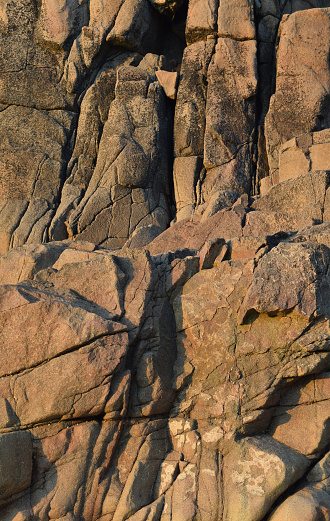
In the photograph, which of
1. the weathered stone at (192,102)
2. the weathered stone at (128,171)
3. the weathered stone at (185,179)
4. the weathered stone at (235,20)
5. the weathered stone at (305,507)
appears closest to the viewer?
the weathered stone at (305,507)

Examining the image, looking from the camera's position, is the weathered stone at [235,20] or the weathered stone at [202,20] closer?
the weathered stone at [235,20]

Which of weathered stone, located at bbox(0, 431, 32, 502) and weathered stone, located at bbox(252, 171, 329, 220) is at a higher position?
weathered stone, located at bbox(252, 171, 329, 220)

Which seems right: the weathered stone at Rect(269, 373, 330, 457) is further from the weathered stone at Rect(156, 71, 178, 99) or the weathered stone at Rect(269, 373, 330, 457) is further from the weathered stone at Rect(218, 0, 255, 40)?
the weathered stone at Rect(218, 0, 255, 40)

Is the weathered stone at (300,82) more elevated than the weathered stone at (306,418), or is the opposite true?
the weathered stone at (300,82)

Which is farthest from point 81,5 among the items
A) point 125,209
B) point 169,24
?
point 125,209

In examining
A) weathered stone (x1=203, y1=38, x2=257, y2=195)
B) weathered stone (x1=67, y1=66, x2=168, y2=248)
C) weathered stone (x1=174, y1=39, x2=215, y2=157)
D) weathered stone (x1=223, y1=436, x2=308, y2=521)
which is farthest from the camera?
weathered stone (x1=174, y1=39, x2=215, y2=157)

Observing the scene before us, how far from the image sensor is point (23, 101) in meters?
17.5

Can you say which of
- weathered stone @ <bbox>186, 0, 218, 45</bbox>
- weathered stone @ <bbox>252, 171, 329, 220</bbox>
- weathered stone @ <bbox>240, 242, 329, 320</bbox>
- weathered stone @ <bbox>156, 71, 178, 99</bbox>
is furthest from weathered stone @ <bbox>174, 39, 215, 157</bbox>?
weathered stone @ <bbox>240, 242, 329, 320</bbox>

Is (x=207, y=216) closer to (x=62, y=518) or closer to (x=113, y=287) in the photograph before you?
(x=113, y=287)

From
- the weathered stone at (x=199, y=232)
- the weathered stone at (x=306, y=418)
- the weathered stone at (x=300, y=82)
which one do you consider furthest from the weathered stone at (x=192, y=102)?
the weathered stone at (x=306, y=418)

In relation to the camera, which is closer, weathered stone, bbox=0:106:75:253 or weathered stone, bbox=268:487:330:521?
weathered stone, bbox=268:487:330:521

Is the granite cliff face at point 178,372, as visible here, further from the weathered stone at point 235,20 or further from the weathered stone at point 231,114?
the weathered stone at point 235,20

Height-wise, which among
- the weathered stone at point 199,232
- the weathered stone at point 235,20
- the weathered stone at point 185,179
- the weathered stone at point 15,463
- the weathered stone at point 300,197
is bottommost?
the weathered stone at point 15,463

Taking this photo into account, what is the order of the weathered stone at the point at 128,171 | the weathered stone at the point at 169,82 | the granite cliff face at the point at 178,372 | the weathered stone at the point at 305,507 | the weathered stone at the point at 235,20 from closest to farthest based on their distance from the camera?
the weathered stone at the point at 305,507
the granite cliff face at the point at 178,372
the weathered stone at the point at 128,171
the weathered stone at the point at 235,20
the weathered stone at the point at 169,82
